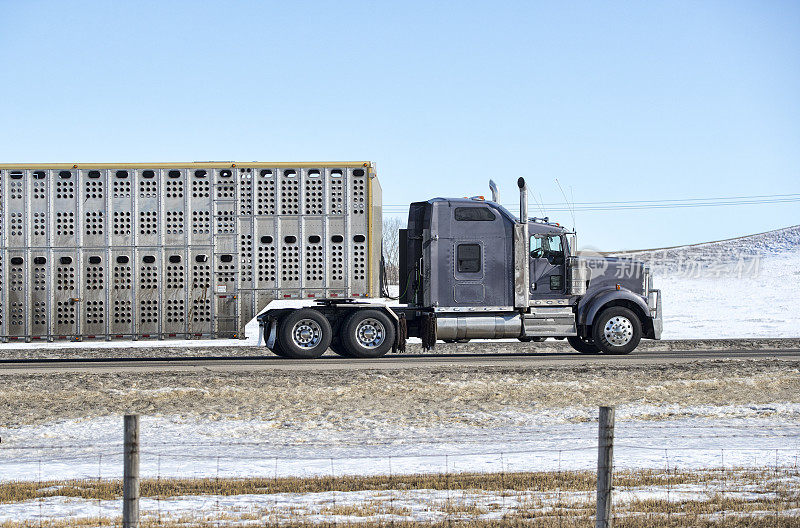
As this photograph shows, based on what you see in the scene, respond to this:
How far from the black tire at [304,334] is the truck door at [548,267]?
5.54 m

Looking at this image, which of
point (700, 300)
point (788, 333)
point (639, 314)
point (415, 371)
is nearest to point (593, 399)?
point (415, 371)

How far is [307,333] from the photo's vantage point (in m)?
23.4

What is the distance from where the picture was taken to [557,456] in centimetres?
1215

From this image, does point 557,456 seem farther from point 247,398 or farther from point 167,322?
point 167,322

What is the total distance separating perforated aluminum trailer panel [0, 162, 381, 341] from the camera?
23.1 m

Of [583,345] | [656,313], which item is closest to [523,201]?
[656,313]

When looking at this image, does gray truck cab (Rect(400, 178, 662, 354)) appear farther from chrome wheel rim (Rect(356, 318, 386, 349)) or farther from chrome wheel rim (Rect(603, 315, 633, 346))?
chrome wheel rim (Rect(356, 318, 386, 349))

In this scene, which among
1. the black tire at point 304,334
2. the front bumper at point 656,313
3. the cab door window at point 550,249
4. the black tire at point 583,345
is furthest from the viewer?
the black tire at point 583,345

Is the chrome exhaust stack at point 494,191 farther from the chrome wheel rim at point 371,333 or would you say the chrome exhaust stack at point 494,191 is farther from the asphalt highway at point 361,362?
the chrome wheel rim at point 371,333

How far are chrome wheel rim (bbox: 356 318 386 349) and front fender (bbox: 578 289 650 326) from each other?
5336mm

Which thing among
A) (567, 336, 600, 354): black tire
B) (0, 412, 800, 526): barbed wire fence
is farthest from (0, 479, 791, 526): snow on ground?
(567, 336, 600, 354): black tire

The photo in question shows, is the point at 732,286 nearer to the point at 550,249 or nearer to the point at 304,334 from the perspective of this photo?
the point at 550,249

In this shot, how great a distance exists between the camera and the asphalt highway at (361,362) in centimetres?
2127

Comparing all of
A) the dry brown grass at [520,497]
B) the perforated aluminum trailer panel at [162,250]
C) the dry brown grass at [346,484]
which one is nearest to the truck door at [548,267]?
the perforated aluminum trailer panel at [162,250]
